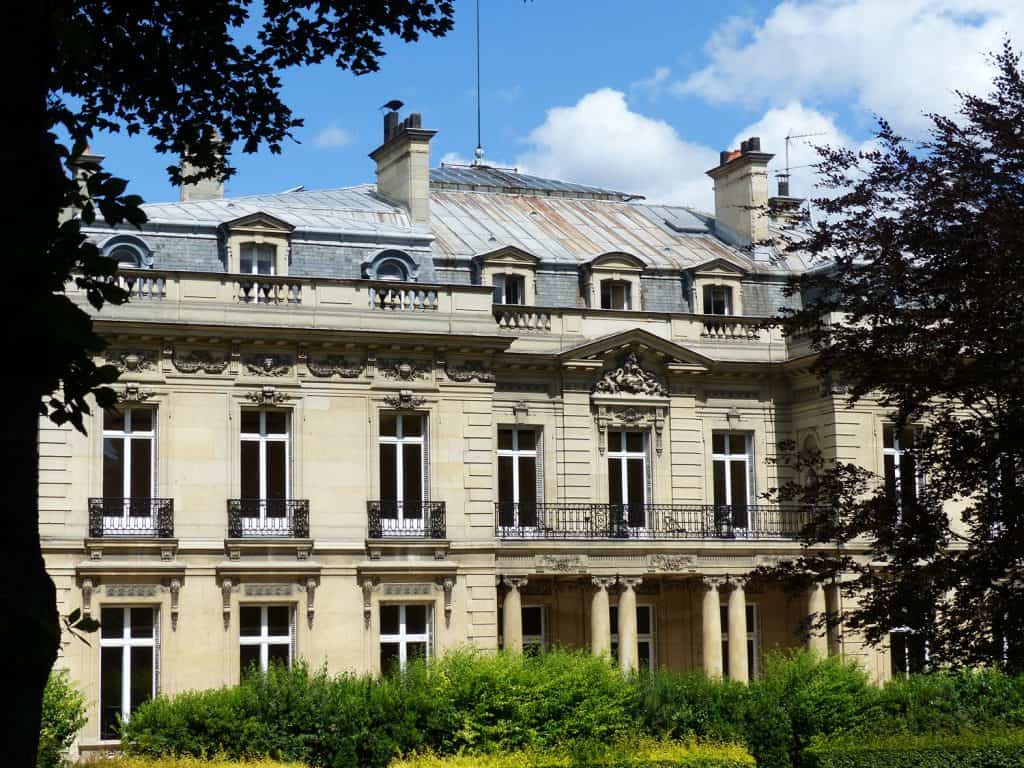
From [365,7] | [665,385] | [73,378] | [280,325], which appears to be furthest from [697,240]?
[73,378]

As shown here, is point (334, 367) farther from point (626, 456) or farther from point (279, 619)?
point (626, 456)

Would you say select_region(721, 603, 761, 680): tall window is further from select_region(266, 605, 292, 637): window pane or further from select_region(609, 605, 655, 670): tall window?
select_region(266, 605, 292, 637): window pane

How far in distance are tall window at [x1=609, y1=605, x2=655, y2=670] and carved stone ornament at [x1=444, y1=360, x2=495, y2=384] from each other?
6.62m

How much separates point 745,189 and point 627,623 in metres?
12.9

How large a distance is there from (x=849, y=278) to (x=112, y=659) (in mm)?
18286

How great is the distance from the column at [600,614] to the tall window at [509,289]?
649cm

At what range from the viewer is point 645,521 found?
36.4 m

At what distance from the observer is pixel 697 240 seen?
41.3 meters

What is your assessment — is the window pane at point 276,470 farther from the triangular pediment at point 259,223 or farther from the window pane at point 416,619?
the triangular pediment at point 259,223

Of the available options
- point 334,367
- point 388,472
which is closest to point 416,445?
point 388,472

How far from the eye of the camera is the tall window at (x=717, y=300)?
38531 millimetres

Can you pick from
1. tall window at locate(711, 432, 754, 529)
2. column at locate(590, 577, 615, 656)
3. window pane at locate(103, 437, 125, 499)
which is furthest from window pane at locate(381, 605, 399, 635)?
tall window at locate(711, 432, 754, 529)

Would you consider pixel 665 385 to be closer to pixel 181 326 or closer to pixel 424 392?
pixel 424 392

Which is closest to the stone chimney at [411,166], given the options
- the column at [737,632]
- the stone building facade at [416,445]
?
the stone building facade at [416,445]
